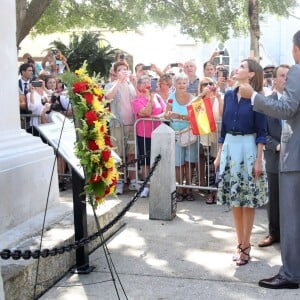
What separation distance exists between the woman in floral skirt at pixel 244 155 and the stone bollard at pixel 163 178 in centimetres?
166

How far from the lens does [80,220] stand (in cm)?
473

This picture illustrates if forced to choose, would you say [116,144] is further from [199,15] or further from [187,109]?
[199,15]

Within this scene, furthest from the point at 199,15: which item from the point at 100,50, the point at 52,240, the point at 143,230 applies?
the point at 52,240

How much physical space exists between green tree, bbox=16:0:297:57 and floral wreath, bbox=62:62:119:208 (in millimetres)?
17435

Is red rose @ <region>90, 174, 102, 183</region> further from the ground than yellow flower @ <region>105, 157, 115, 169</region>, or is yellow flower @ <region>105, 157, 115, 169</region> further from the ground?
yellow flower @ <region>105, 157, 115, 169</region>

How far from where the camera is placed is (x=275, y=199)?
18.6 feet

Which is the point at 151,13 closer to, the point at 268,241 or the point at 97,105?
the point at 268,241

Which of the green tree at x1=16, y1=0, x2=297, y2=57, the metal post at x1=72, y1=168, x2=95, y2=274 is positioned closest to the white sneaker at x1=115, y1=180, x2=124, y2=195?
the metal post at x1=72, y1=168, x2=95, y2=274

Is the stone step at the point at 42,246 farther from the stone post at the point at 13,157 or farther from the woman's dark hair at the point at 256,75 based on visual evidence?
the woman's dark hair at the point at 256,75

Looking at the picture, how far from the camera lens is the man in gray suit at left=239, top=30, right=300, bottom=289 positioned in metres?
4.12

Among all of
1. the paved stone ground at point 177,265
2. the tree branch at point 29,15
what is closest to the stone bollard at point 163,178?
the paved stone ground at point 177,265

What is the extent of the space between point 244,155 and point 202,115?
8.57 feet

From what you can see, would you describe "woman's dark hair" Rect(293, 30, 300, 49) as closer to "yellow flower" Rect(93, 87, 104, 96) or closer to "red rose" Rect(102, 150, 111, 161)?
"yellow flower" Rect(93, 87, 104, 96)

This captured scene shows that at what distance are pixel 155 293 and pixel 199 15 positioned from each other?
60.7 feet
